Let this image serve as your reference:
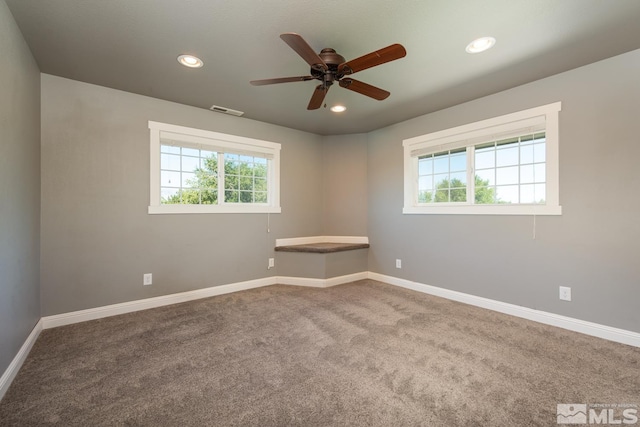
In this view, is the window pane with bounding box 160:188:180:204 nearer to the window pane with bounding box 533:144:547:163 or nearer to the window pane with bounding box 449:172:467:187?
the window pane with bounding box 449:172:467:187

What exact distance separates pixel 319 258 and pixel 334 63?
8.73ft

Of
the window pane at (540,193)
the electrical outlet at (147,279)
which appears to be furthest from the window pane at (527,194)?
the electrical outlet at (147,279)

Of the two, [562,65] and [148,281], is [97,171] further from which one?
[562,65]

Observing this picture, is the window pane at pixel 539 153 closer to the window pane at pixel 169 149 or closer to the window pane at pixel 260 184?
the window pane at pixel 260 184

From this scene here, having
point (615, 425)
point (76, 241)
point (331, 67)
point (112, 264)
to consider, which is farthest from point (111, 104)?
point (615, 425)

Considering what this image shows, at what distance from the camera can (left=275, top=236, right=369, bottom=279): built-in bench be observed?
13.2 ft

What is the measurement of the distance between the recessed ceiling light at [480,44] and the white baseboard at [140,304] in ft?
11.7

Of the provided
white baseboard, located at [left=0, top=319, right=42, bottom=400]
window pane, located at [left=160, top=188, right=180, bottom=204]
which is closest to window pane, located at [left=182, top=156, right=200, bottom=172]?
window pane, located at [left=160, top=188, right=180, bottom=204]

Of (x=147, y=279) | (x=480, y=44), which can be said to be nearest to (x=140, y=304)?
(x=147, y=279)

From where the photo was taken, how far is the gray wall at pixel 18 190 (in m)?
1.74

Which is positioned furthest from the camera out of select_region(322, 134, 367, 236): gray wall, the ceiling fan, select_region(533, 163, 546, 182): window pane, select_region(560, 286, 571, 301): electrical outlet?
select_region(322, 134, 367, 236): gray wall

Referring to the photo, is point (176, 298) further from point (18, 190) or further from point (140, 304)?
point (18, 190)

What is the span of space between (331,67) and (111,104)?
8.09 feet
